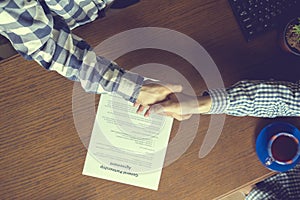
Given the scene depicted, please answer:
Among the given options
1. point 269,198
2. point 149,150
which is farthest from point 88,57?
point 269,198

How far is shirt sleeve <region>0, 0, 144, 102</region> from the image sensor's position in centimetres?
66

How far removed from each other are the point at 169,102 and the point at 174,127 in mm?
52

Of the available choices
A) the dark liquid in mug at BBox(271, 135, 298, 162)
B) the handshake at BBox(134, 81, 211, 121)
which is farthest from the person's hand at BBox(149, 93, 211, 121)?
the dark liquid in mug at BBox(271, 135, 298, 162)

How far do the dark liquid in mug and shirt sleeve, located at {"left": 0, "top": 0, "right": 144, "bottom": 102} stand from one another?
29cm

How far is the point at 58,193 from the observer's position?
88cm

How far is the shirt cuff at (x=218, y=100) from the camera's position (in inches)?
34.0

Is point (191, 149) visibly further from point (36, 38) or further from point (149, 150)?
point (36, 38)

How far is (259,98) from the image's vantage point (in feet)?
2.89

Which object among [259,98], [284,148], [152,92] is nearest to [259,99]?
[259,98]

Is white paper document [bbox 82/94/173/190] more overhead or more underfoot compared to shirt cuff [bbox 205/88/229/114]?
more underfoot

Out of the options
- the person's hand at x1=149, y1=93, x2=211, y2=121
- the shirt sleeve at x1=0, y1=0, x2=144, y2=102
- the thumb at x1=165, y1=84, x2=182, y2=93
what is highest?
the shirt sleeve at x1=0, y1=0, x2=144, y2=102

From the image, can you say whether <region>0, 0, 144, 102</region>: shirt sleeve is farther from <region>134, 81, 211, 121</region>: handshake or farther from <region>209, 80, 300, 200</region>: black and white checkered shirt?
<region>209, 80, 300, 200</region>: black and white checkered shirt

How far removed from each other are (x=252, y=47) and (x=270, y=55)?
1.6 inches

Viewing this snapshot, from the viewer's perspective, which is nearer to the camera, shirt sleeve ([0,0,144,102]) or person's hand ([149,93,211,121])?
shirt sleeve ([0,0,144,102])
